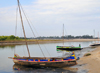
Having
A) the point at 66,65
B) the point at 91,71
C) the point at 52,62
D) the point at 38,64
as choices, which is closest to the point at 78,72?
the point at 91,71

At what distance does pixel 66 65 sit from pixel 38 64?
452 centimetres

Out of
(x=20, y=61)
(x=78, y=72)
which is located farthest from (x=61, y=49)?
(x=78, y=72)

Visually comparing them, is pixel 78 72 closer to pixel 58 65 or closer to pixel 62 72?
pixel 62 72

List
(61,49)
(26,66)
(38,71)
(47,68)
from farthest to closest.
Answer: (61,49)
(26,66)
(47,68)
(38,71)

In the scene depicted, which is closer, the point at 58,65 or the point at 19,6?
the point at 58,65

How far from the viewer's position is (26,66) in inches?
853

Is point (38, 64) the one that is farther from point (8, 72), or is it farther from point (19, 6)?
point (19, 6)

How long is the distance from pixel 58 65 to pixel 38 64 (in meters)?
3.26

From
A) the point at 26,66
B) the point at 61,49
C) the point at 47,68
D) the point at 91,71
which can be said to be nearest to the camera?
the point at 91,71

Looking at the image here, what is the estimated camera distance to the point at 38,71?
19.0m

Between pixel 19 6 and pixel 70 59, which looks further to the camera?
pixel 19 6

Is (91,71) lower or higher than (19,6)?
lower

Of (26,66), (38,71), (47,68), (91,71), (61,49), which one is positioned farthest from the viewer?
(61,49)

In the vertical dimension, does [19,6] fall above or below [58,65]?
above
